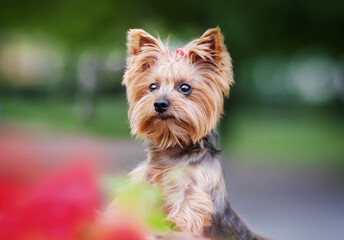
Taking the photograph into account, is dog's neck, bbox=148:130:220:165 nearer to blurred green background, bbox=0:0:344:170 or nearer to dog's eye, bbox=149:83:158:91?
dog's eye, bbox=149:83:158:91

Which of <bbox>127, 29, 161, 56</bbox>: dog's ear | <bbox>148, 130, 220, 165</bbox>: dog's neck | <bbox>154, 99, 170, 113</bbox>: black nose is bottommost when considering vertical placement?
<bbox>148, 130, 220, 165</bbox>: dog's neck

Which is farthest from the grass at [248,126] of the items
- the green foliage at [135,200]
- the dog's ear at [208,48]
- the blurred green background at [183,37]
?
the green foliage at [135,200]

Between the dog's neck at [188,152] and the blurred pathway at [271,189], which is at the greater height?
the dog's neck at [188,152]

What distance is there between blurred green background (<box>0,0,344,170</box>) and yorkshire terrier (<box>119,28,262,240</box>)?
1.36ft

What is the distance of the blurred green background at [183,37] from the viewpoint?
5.44 ft

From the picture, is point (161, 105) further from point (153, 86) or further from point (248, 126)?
point (248, 126)

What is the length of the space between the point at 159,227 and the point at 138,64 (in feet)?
1.78

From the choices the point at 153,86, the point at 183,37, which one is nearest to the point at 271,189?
the point at 183,37

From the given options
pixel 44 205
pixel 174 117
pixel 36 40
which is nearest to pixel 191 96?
pixel 174 117

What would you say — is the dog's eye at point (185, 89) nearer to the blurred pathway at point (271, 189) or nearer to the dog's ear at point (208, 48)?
the dog's ear at point (208, 48)

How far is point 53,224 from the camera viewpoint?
352 mm

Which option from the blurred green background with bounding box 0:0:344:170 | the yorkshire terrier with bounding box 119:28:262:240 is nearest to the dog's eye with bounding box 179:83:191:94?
the yorkshire terrier with bounding box 119:28:262:240

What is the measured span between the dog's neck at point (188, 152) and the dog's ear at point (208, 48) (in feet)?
0.54

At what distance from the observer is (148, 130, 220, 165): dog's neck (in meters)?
1.03
